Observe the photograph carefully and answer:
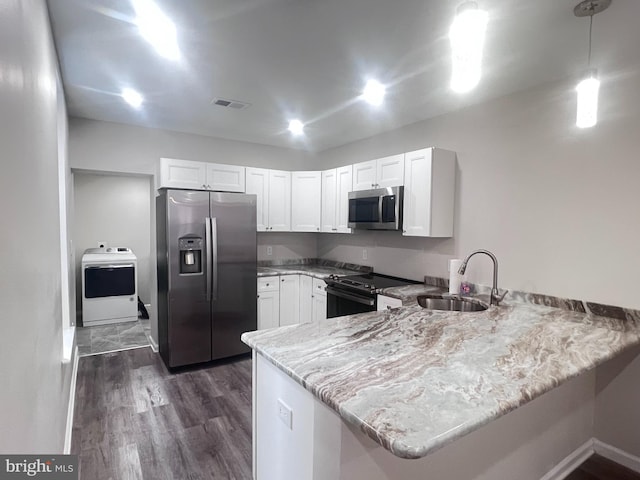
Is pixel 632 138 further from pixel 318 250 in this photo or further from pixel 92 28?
pixel 318 250

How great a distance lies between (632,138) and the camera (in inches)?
85.6

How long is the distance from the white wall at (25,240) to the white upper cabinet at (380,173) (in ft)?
9.03

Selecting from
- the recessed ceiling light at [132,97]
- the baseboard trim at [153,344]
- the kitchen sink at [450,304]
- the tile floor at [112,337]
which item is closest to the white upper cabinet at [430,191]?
the kitchen sink at [450,304]

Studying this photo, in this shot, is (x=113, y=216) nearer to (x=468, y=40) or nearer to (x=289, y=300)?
(x=289, y=300)

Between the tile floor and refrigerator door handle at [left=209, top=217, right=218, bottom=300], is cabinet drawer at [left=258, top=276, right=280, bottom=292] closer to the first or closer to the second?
refrigerator door handle at [left=209, top=217, right=218, bottom=300]

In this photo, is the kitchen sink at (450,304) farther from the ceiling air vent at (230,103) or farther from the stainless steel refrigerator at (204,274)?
the ceiling air vent at (230,103)

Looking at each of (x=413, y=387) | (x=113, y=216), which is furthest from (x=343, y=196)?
(x=113, y=216)

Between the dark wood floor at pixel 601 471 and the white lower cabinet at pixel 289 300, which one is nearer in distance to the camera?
the dark wood floor at pixel 601 471

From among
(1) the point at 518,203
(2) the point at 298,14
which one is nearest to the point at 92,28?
(2) the point at 298,14

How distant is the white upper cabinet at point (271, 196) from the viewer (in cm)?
435

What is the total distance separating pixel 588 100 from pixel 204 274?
11.1 ft

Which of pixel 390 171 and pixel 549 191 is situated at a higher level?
pixel 390 171

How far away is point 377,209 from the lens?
358 centimetres

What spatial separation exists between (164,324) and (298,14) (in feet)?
10.6
